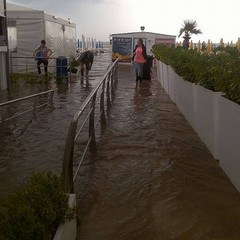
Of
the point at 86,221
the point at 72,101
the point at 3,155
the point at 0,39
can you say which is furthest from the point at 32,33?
the point at 86,221

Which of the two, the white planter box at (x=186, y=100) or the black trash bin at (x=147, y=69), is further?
the black trash bin at (x=147, y=69)

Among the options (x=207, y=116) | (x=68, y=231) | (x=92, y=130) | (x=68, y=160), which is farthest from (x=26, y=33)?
(x=68, y=231)

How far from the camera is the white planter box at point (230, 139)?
4.31 metres

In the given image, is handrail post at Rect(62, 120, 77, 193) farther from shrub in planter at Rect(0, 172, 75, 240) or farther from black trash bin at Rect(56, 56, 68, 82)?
black trash bin at Rect(56, 56, 68, 82)

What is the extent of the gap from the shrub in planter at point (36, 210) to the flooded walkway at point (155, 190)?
718mm

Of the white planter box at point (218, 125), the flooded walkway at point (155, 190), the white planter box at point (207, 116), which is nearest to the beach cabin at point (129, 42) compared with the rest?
the white planter box at point (218, 125)

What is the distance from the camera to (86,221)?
3625 mm

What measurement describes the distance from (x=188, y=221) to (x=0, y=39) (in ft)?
34.7

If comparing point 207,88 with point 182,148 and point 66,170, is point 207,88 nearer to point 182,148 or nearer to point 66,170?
point 182,148

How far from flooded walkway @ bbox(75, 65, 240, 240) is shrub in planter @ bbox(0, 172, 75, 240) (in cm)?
72

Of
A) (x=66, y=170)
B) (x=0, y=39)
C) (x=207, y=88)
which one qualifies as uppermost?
(x=0, y=39)

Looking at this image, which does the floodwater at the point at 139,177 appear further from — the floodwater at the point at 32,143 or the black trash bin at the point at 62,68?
the black trash bin at the point at 62,68

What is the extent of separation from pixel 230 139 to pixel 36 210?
278 centimetres

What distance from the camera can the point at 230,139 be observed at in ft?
15.1
